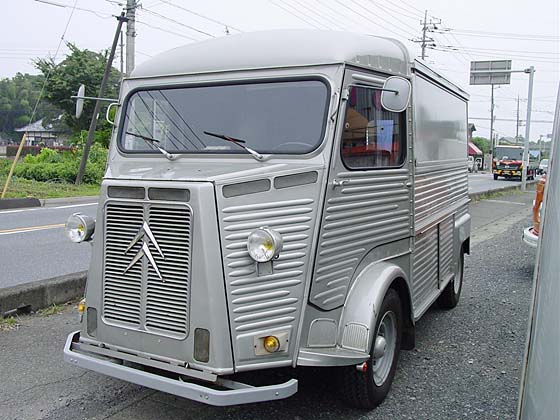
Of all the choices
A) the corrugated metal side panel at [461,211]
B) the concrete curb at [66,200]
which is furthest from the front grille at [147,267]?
the concrete curb at [66,200]

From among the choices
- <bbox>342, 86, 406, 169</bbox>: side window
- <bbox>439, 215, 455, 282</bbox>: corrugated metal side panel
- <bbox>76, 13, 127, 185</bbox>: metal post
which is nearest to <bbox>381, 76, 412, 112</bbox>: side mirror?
<bbox>342, 86, 406, 169</bbox>: side window

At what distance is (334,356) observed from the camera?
3482mm

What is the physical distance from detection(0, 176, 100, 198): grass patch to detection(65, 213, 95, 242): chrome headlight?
550 inches

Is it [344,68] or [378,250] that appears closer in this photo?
[344,68]

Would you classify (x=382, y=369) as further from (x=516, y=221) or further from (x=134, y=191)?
(x=516, y=221)

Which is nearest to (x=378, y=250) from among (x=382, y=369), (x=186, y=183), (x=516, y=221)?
(x=382, y=369)

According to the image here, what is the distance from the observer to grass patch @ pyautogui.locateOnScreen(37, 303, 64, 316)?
18.7 ft

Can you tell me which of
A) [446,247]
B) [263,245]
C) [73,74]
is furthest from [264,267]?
[73,74]

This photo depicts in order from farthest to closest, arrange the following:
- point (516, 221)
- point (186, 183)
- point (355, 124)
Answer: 1. point (516, 221)
2. point (355, 124)
3. point (186, 183)

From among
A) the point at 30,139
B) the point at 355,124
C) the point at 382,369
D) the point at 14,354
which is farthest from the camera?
the point at 30,139

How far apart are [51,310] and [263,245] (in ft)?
11.2

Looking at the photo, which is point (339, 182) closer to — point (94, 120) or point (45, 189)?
point (94, 120)

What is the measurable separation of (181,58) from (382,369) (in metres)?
2.72

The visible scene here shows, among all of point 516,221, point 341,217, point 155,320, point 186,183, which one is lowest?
point 516,221
